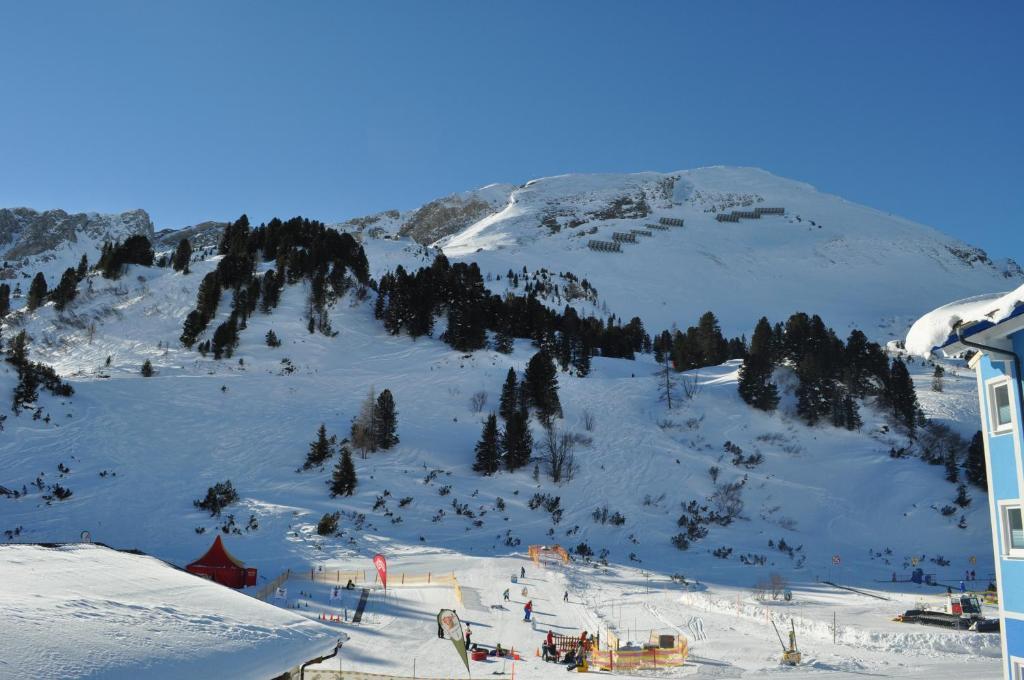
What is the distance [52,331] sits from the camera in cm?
5941

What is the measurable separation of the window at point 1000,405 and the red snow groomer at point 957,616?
14.2m

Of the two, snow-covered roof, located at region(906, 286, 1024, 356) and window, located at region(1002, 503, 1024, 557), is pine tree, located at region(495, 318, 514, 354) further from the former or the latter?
snow-covered roof, located at region(906, 286, 1024, 356)

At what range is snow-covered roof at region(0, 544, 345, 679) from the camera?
6.01 metres

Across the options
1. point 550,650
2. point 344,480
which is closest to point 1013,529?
point 550,650

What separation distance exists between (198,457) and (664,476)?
2919cm

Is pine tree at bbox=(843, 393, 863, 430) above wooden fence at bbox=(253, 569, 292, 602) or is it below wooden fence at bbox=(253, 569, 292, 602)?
above

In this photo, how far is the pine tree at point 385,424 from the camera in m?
44.7

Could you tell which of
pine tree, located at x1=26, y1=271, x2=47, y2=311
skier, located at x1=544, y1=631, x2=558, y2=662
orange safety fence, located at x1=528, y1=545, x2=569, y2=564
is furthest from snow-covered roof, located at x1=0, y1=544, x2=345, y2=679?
pine tree, located at x1=26, y1=271, x2=47, y2=311

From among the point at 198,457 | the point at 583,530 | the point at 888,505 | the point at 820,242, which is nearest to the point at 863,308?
the point at 820,242

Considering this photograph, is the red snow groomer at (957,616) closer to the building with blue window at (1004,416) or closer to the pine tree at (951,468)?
the building with blue window at (1004,416)

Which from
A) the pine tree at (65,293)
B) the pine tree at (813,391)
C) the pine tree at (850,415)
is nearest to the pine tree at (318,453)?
the pine tree at (813,391)

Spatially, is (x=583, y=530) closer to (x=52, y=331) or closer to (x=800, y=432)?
(x=800, y=432)

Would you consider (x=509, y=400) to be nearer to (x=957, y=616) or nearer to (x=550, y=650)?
(x=550, y=650)

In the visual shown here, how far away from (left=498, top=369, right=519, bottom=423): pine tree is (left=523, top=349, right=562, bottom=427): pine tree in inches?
48.9
